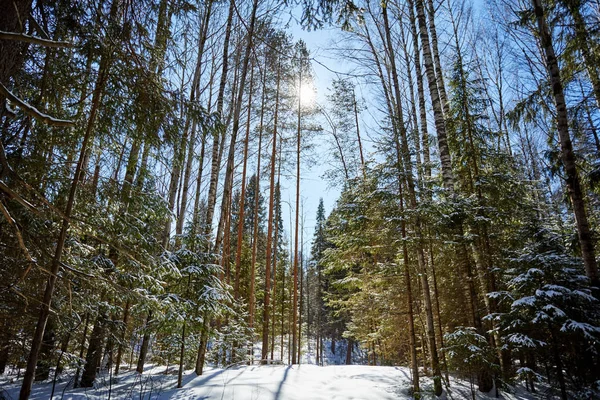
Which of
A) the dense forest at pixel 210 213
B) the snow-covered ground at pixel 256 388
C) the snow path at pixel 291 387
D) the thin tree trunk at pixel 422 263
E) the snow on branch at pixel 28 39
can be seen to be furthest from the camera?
the thin tree trunk at pixel 422 263

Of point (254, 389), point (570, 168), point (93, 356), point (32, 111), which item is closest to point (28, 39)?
point (32, 111)

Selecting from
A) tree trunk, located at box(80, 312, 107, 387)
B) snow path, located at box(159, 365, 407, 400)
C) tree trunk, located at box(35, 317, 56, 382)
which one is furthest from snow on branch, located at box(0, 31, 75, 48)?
tree trunk, located at box(80, 312, 107, 387)

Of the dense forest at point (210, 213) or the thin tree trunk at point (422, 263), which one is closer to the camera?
the dense forest at point (210, 213)

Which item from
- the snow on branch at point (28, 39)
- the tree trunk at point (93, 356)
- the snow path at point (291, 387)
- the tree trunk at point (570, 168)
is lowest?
the snow path at point (291, 387)

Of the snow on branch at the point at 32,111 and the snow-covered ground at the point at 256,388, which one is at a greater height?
the snow on branch at the point at 32,111

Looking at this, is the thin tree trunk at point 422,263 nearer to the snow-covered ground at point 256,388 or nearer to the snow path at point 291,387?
the snow-covered ground at point 256,388

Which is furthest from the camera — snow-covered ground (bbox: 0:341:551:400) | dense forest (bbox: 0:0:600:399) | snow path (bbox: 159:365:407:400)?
snow path (bbox: 159:365:407:400)

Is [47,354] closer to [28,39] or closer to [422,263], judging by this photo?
[28,39]

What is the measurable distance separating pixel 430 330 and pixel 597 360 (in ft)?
8.03

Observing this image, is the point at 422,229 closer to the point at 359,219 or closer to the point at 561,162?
the point at 359,219

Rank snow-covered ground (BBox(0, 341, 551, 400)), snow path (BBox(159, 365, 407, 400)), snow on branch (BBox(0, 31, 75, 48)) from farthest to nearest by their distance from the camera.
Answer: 1. snow path (BBox(159, 365, 407, 400))
2. snow-covered ground (BBox(0, 341, 551, 400))
3. snow on branch (BBox(0, 31, 75, 48))

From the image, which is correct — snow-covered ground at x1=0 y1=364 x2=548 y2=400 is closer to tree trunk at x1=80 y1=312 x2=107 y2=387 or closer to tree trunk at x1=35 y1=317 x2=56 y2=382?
tree trunk at x1=80 y1=312 x2=107 y2=387

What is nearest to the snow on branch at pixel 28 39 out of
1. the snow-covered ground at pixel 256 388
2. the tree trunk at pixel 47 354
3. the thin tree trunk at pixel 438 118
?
the tree trunk at pixel 47 354

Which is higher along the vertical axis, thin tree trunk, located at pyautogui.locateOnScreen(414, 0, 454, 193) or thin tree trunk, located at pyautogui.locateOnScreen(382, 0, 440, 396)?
thin tree trunk, located at pyautogui.locateOnScreen(414, 0, 454, 193)
